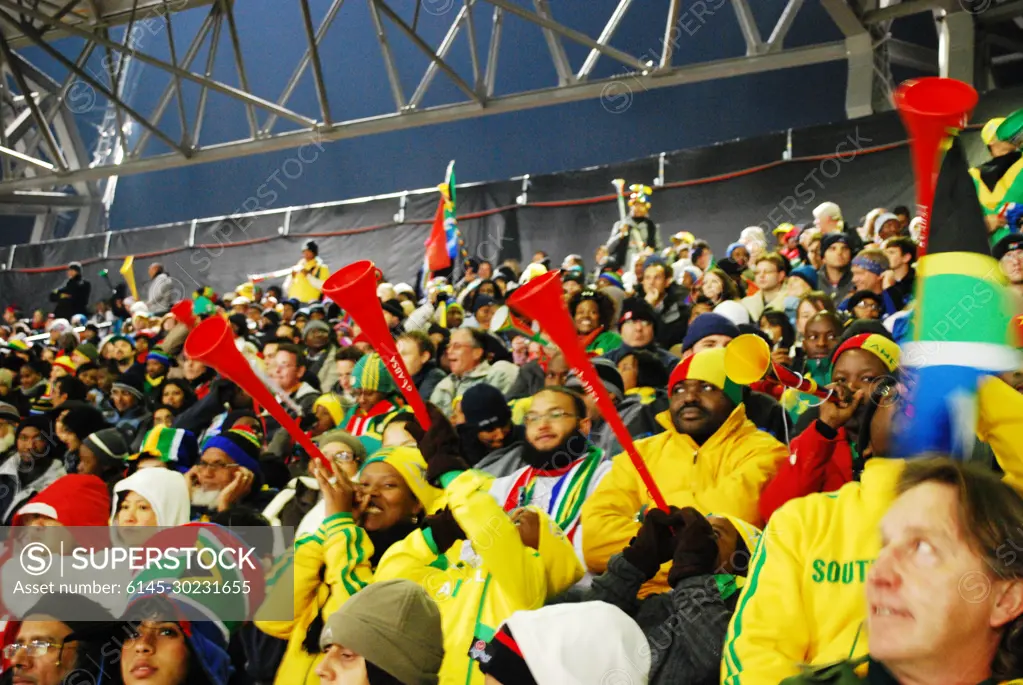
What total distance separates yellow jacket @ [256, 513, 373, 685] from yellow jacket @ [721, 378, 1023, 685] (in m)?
1.15

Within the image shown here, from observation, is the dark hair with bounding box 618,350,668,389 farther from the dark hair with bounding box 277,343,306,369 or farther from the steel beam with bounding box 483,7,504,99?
the steel beam with bounding box 483,7,504,99

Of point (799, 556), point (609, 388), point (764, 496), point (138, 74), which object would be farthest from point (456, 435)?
point (138, 74)

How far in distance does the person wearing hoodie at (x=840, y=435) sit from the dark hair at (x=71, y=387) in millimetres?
4867

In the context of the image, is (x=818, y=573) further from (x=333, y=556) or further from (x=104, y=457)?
(x=104, y=457)

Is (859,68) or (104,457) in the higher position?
(859,68)

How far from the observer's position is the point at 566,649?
2.00 metres

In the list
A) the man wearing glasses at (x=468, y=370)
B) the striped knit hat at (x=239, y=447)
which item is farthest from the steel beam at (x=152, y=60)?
the striped knit hat at (x=239, y=447)

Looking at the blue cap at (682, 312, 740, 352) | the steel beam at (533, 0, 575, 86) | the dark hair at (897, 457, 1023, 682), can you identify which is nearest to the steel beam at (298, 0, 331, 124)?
the steel beam at (533, 0, 575, 86)

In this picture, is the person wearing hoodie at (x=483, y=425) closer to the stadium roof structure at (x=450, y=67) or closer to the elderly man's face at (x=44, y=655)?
the elderly man's face at (x=44, y=655)

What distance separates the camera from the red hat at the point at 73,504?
11.5ft

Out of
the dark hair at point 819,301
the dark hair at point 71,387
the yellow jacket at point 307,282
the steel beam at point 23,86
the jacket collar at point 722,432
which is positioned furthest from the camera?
the yellow jacket at point 307,282

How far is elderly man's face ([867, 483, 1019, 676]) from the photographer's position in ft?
4.57

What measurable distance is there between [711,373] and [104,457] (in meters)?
2.63

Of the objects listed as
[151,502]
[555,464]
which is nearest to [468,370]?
[555,464]
